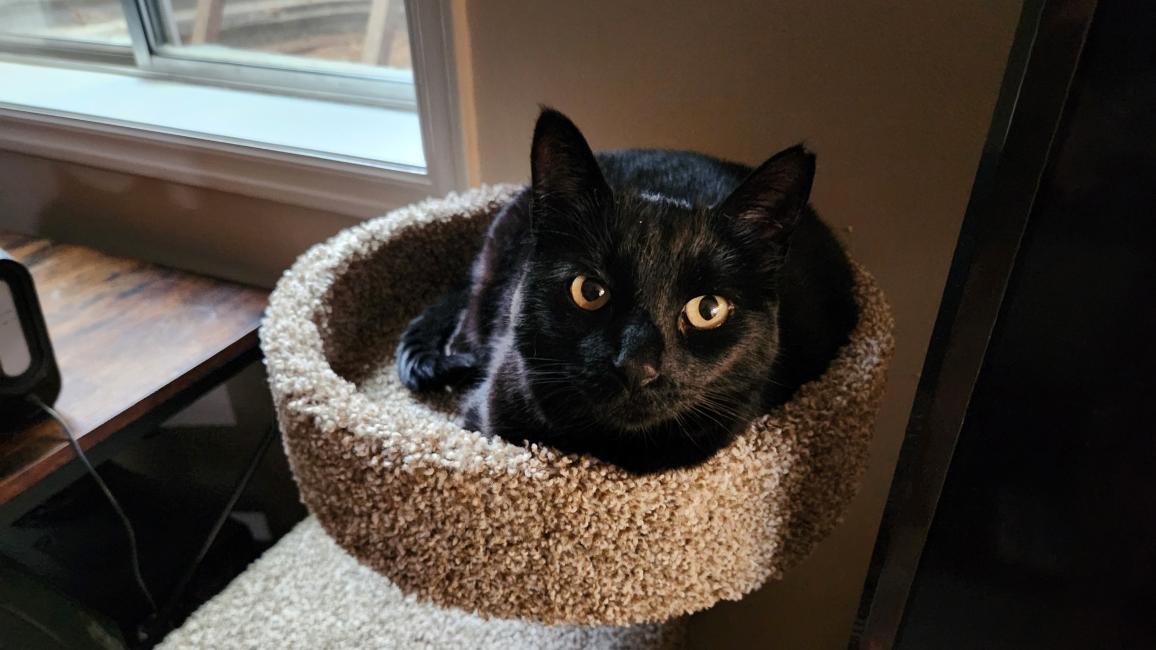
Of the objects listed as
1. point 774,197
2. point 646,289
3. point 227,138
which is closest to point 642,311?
point 646,289

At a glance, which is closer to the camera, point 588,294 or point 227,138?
point 588,294

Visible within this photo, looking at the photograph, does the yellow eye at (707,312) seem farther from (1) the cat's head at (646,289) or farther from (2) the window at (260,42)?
(2) the window at (260,42)

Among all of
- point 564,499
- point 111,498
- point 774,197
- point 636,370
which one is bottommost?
point 111,498

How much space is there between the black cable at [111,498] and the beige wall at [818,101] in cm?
62

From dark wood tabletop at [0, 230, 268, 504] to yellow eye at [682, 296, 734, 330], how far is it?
2.47 ft

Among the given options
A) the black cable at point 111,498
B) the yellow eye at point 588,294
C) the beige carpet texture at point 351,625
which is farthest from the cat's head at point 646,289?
the black cable at point 111,498

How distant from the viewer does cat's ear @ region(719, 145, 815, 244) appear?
0.60 metres

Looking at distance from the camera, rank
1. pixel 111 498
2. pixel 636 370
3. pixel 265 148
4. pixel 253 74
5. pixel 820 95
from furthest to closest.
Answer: pixel 253 74 < pixel 265 148 < pixel 111 498 < pixel 820 95 < pixel 636 370

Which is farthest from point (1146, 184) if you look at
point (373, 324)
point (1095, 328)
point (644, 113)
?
point (373, 324)

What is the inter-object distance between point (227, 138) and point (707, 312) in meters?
0.95

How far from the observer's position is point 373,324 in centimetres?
106

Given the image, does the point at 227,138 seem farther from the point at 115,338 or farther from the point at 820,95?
the point at 820,95

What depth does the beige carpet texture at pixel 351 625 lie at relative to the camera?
3.32ft

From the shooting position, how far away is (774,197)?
625mm
